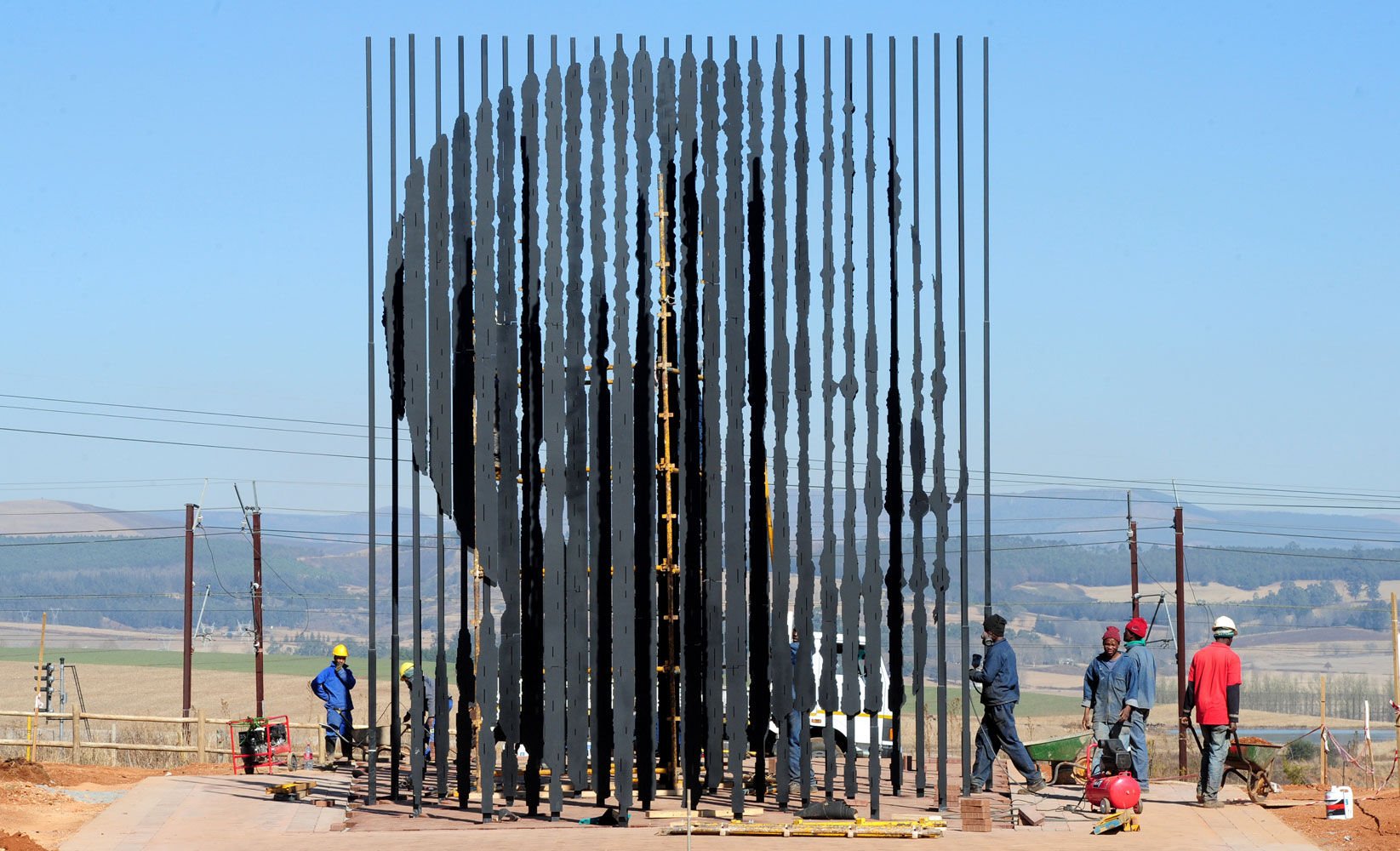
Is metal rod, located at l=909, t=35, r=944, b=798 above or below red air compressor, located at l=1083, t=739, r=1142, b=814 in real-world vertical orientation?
above

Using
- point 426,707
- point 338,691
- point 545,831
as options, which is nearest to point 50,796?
point 338,691

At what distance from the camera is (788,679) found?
551 inches

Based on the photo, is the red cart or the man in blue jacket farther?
the red cart

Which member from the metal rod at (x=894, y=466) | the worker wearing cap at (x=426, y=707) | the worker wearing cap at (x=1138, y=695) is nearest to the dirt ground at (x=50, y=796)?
the worker wearing cap at (x=426, y=707)

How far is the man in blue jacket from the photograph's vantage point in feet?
49.2

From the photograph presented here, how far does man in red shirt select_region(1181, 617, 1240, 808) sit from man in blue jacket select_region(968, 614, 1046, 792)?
1.38 meters

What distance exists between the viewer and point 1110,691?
49.3 ft

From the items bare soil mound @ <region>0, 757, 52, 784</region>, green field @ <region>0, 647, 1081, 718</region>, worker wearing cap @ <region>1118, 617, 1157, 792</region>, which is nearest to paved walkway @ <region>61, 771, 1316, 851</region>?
worker wearing cap @ <region>1118, 617, 1157, 792</region>

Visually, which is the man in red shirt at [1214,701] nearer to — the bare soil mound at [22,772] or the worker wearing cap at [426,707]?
the worker wearing cap at [426,707]

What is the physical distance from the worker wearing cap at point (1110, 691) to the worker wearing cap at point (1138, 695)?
37mm

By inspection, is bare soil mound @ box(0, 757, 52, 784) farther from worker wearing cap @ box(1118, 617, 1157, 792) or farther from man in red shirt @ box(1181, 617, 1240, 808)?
man in red shirt @ box(1181, 617, 1240, 808)

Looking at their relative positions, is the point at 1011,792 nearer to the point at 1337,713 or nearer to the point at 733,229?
the point at 733,229

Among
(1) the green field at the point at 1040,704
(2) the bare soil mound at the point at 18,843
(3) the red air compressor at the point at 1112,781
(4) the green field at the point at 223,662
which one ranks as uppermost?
(3) the red air compressor at the point at 1112,781

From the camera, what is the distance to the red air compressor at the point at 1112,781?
13.7 metres
